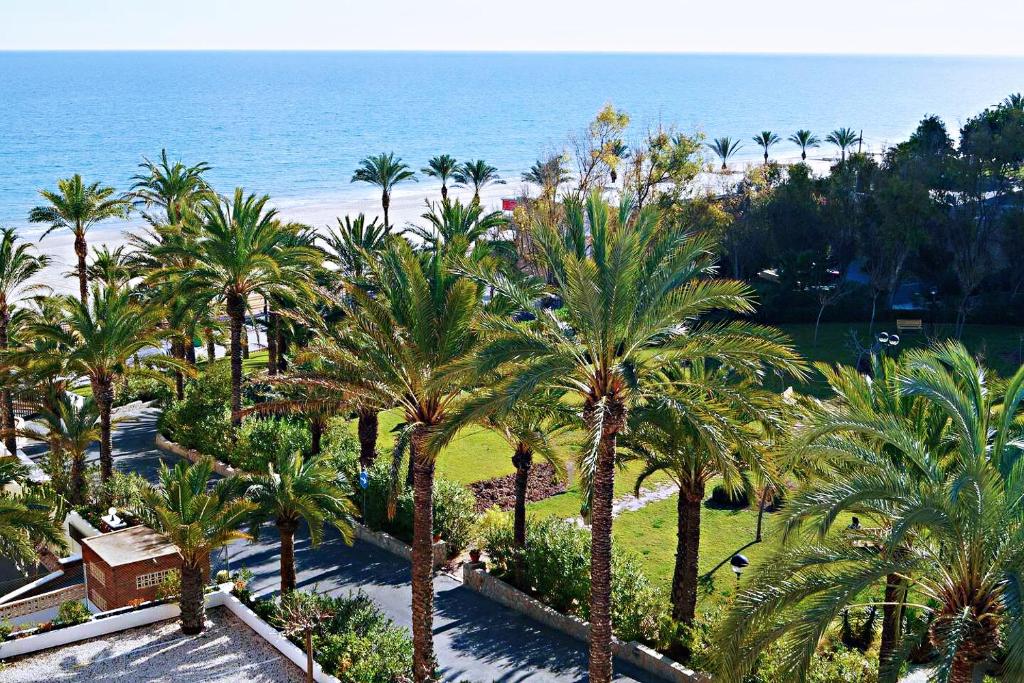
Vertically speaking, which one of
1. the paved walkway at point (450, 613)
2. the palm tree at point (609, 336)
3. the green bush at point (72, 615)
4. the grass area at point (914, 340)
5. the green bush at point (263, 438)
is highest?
the palm tree at point (609, 336)

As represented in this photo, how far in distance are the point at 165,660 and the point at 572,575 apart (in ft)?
25.3

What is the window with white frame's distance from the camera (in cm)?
2112

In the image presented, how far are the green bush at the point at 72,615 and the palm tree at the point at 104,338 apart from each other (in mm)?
7230

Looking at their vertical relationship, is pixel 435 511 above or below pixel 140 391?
below

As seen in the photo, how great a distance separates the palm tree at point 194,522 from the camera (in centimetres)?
1938

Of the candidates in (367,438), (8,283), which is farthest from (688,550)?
(8,283)

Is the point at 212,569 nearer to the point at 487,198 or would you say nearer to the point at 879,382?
the point at 879,382

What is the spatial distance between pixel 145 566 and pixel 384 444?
1098 cm

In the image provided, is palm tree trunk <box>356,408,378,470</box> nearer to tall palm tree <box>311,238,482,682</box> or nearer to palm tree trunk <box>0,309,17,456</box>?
tall palm tree <box>311,238,482,682</box>

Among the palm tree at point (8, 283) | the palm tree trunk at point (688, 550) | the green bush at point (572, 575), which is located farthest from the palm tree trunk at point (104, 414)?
the palm tree trunk at point (688, 550)

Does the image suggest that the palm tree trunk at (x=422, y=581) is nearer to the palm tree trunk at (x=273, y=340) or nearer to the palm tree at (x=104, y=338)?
the palm tree at (x=104, y=338)

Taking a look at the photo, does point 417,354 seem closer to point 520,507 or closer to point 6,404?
point 520,507

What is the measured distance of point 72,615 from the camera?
66.2 ft

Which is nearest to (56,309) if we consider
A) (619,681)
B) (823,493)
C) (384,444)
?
(384,444)
